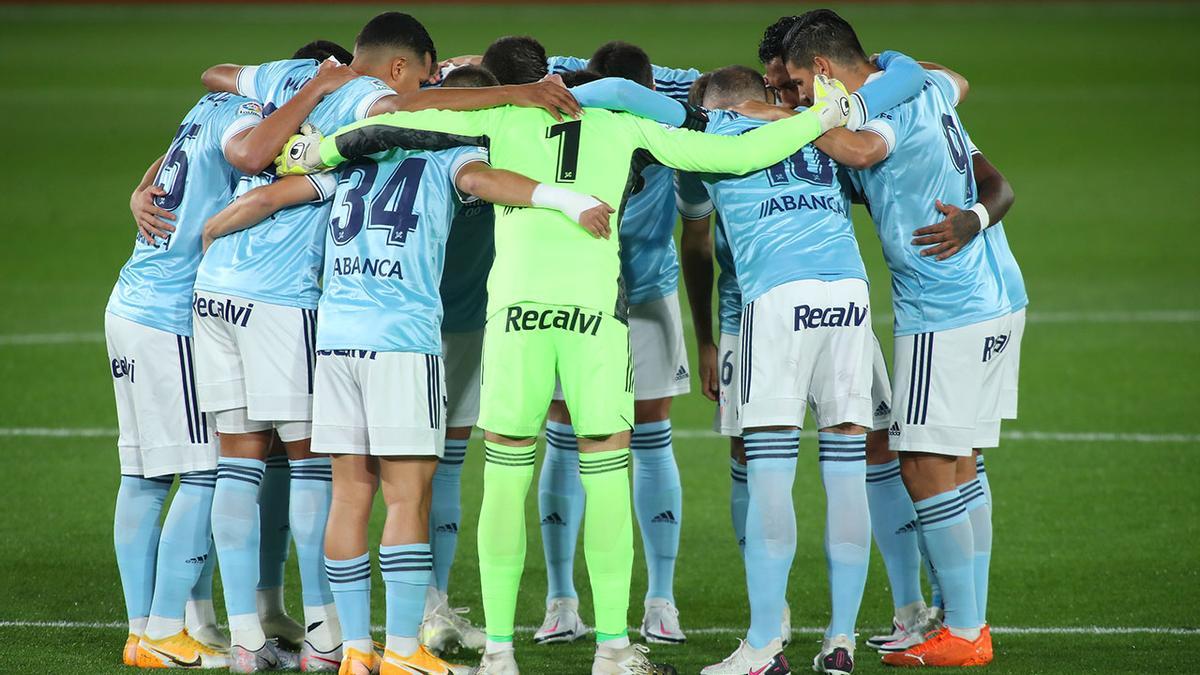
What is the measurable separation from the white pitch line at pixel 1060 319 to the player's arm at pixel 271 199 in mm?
7392

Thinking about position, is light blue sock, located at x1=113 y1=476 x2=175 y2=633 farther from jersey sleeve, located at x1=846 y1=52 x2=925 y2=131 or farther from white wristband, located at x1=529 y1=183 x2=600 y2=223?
jersey sleeve, located at x1=846 y1=52 x2=925 y2=131

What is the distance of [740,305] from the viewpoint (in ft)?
21.0

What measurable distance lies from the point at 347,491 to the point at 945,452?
2354mm

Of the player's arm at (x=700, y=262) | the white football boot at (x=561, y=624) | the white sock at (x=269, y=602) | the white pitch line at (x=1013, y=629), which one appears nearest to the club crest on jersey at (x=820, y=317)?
the player's arm at (x=700, y=262)

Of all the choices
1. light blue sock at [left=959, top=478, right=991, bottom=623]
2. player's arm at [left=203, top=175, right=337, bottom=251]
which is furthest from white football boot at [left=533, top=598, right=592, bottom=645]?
player's arm at [left=203, top=175, right=337, bottom=251]

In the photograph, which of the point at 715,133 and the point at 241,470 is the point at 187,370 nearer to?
the point at 241,470

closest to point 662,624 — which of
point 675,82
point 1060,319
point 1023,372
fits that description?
point 675,82

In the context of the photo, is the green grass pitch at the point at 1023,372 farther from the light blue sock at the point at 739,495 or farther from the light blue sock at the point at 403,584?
the light blue sock at the point at 403,584

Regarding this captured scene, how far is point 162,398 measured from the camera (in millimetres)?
6055

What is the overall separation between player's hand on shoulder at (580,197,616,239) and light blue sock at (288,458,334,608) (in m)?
1.41

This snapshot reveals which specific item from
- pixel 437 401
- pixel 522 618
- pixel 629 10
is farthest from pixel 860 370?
pixel 629 10

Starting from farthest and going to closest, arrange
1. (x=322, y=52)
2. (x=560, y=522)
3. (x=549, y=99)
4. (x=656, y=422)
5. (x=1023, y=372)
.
→ (x=1023, y=372) < (x=656, y=422) < (x=560, y=522) < (x=322, y=52) < (x=549, y=99)

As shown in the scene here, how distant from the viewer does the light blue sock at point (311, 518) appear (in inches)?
229

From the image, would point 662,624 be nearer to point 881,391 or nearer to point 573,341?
point 881,391
